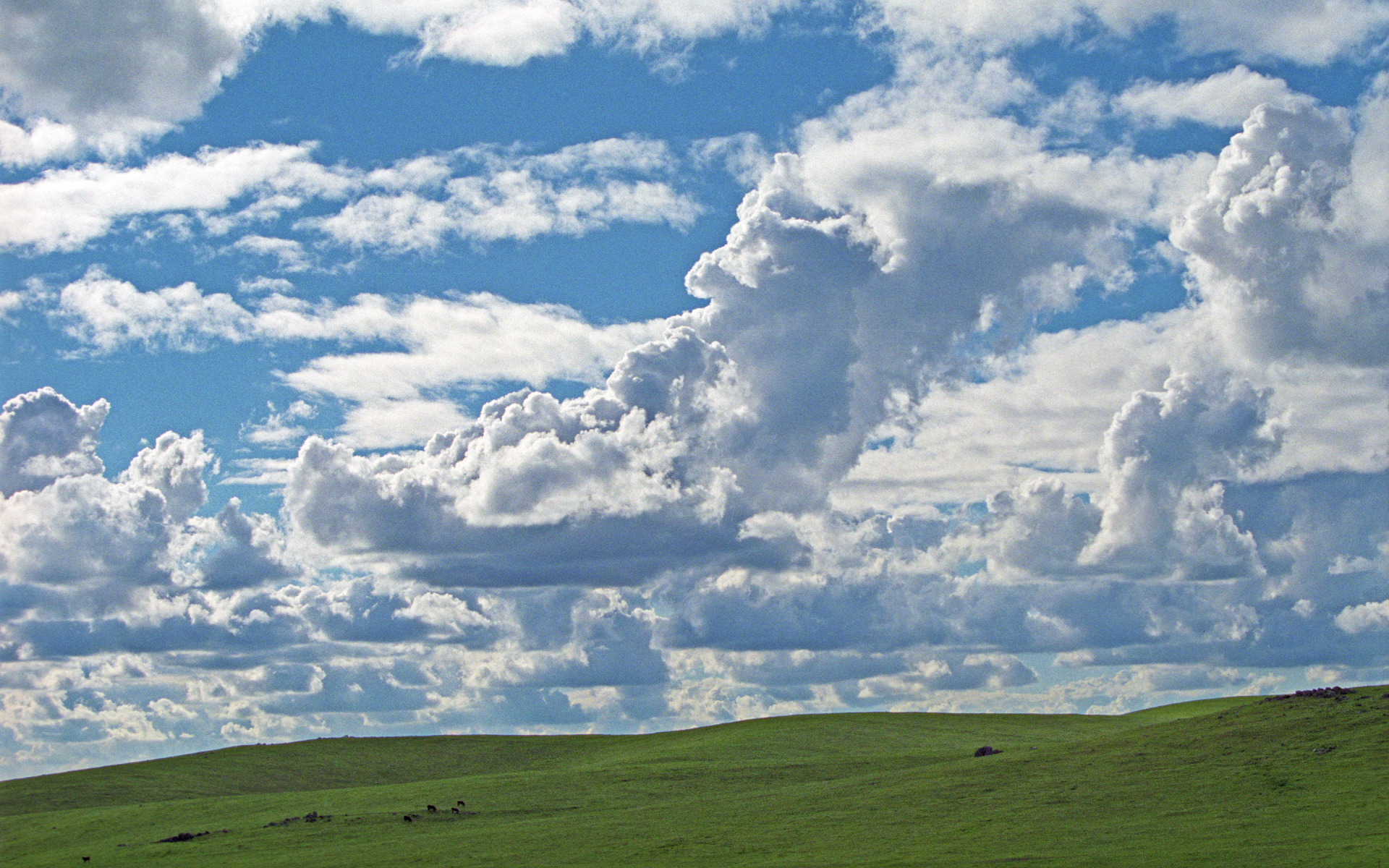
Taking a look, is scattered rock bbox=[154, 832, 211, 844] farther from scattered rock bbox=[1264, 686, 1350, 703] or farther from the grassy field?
scattered rock bbox=[1264, 686, 1350, 703]

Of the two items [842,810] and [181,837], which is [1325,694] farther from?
[181,837]

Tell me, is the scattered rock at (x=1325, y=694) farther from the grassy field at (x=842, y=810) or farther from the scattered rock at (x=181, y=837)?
the scattered rock at (x=181, y=837)

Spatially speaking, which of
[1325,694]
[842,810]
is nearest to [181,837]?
[842,810]

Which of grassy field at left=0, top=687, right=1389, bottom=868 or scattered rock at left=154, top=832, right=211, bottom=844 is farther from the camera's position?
scattered rock at left=154, top=832, right=211, bottom=844

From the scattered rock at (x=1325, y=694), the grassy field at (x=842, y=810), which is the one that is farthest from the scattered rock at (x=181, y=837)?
the scattered rock at (x=1325, y=694)

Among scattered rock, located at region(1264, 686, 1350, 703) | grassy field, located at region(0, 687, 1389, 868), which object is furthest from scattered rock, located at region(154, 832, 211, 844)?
scattered rock, located at region(1264, 686, 1350, 703)

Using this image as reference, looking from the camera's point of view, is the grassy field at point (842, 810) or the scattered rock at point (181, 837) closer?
the grassy field at point (842, 810)

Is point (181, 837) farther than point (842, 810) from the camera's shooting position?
Yes

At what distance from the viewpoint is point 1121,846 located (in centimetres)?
6044

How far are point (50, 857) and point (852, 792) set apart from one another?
48.6 metres

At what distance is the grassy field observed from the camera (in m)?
Result: 62.2

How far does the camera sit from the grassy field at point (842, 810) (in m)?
62.2

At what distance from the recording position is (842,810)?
7769 centimetres

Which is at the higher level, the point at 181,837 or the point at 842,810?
the point at 181,837
